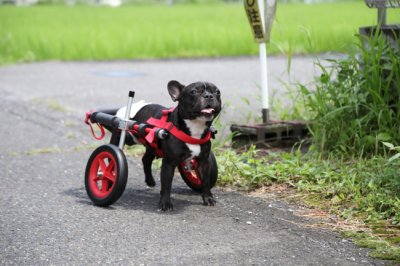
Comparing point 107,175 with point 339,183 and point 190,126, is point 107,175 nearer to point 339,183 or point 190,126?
point 190,126

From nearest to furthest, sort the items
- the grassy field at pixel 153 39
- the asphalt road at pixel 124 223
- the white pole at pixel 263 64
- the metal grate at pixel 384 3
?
the asphalt road at pixel 124 223 < the metal grate at pixel 384 3 < the white pole at pixel 263 64 < the grassy field at pixel 153 39

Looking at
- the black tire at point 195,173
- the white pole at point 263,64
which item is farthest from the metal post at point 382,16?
the black tire at point 195,173

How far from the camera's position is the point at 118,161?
177 inches

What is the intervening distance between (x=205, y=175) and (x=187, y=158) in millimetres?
160

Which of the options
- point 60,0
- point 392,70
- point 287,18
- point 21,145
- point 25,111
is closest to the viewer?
point 392,70

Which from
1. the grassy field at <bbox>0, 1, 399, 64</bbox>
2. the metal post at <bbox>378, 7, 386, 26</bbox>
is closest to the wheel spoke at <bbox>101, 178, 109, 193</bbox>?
the metal post at <bbox>378, 7, 386, 26</bbox>

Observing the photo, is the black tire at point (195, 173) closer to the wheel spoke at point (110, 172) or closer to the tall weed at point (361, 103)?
the wheel spoke at point (110, 172)

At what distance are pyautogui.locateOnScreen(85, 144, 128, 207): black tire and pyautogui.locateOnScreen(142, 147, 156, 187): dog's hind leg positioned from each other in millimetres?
400

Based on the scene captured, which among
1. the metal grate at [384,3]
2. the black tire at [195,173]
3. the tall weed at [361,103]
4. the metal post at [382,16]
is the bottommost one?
the black tire at [195,173]

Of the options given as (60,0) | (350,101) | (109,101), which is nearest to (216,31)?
(109,101)

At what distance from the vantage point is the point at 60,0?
121 ft

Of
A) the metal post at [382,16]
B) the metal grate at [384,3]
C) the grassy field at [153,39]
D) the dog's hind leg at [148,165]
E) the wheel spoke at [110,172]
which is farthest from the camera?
the grassy field at [153,39]

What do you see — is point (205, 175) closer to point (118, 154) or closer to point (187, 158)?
point (187, 158)

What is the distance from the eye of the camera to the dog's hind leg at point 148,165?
16.9ft
